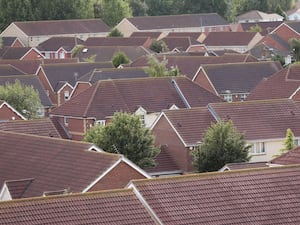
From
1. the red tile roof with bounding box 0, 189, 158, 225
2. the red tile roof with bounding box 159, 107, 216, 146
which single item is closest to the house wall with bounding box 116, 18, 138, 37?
the red tile roof with bounding box 159, 107, 216, 146

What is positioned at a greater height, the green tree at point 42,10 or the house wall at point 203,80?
the green tree at point 42,10

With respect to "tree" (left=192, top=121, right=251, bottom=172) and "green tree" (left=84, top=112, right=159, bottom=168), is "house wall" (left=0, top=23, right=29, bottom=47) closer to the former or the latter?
"green tree" (left=84, top=112, right=159, bottom=168)

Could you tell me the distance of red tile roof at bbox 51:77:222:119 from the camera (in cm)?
5481

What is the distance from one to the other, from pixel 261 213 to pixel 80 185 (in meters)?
7.16

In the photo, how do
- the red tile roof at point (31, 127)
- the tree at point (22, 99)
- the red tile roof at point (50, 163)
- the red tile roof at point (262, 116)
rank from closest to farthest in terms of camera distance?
1. the red tile roof at point (50, 163)
2. the red tile roof at point (31, 127)
3. the red tile roof at point (262, 116)
4. the tree at point (22, 99)

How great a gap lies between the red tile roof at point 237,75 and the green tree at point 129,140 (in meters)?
25.2

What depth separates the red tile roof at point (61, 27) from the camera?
121 metres

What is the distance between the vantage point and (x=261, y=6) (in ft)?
496

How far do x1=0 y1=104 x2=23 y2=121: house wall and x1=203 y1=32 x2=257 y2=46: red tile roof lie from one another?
202 ft

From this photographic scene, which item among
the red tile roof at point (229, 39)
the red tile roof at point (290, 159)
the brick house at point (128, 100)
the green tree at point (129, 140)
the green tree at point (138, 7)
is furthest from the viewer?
the green tree at point (138, 7)

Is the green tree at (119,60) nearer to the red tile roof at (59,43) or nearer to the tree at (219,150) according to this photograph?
the red tile roof at (59,43)

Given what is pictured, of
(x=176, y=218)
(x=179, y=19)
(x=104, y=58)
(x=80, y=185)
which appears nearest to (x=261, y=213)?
(x=176, y=218)

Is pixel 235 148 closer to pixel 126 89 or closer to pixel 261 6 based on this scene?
pixel 126 89

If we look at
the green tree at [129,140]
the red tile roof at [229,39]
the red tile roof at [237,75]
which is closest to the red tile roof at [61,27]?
the red tile roof at [229,39]
